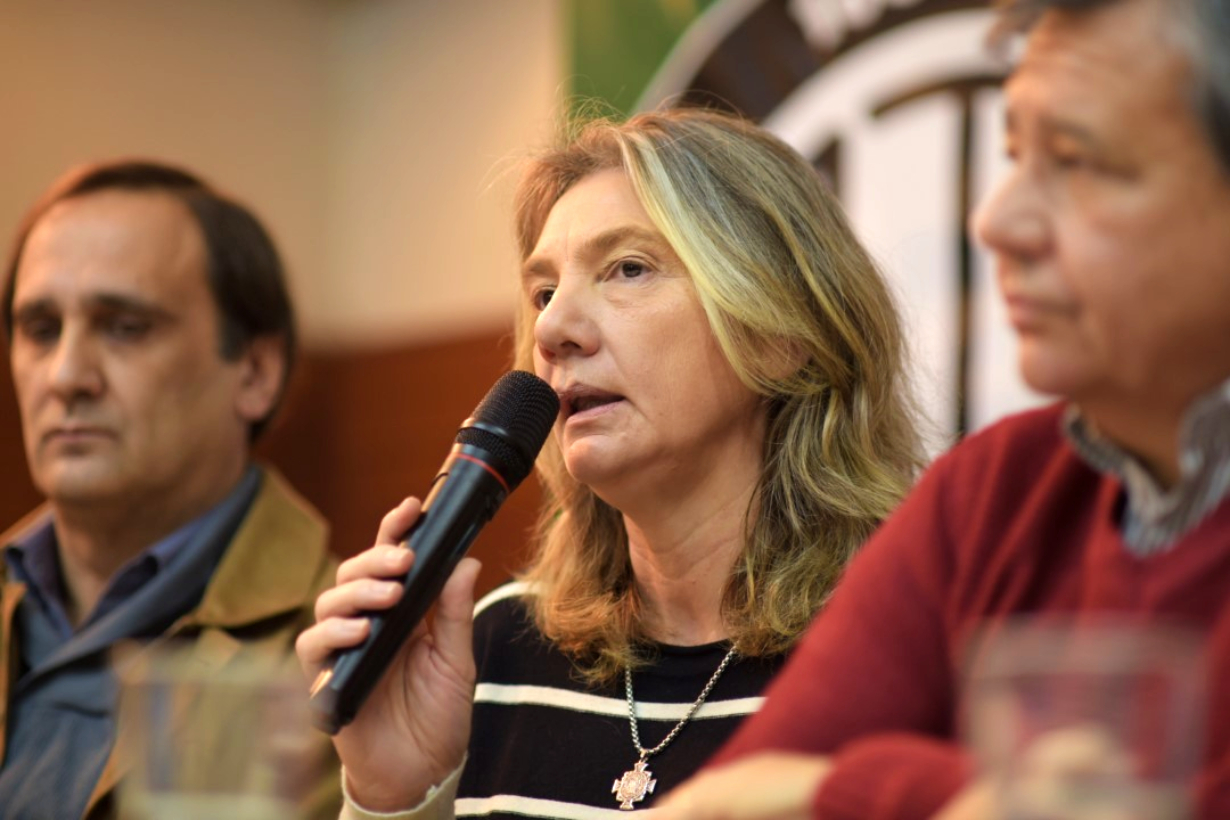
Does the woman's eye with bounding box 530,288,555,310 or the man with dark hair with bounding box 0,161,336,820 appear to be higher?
the woman's eye with bounding box 530,288,555,310

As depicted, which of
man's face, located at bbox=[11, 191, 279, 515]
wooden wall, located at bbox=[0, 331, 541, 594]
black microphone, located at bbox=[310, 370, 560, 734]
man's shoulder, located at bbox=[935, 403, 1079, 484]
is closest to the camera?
man's shoulder, located at bbox=[935, 403, 1079, 484]

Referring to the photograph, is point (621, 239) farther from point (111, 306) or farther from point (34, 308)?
point (34, 308)

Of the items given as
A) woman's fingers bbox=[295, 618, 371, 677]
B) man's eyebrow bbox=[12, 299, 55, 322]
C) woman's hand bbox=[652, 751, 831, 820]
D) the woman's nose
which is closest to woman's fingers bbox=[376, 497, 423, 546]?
woman's fingers bbox=[295, 618, 371, 677]

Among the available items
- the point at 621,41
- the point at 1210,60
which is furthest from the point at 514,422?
the point at 621,41

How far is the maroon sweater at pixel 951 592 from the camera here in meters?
0.99

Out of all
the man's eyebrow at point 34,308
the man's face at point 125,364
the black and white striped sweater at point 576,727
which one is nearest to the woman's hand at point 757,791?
the black and white striped sweater at point 576,727

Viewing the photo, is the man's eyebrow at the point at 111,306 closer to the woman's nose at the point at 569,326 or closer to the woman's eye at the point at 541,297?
the woman's eye at the point at 541,297

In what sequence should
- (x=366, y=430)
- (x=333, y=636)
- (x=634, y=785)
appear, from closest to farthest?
(x=333, y=636) < (x=634, y=785) < (x=366, y=430)

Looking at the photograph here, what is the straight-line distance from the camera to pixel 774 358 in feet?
6.51

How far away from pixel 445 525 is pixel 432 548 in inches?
1.1

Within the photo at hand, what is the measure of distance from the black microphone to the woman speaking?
0.20 m

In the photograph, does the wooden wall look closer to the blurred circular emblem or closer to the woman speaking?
the blurred circular emblem

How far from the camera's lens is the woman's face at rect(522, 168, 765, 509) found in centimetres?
188

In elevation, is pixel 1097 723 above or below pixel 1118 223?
below
